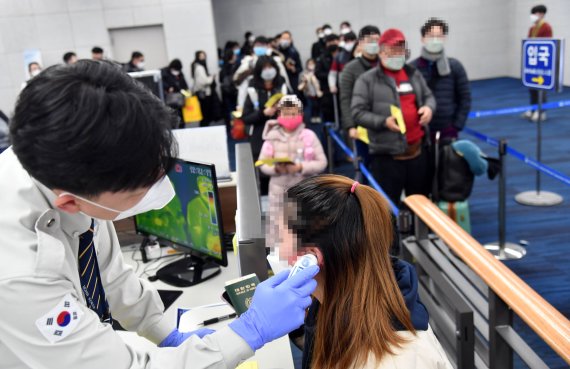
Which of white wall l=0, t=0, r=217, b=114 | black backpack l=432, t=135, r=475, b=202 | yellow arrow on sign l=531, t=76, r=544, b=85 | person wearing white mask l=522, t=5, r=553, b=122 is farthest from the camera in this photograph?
white wall l=0, t=0, r=217, b=114

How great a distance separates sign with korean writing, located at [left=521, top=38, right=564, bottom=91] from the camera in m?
4.40

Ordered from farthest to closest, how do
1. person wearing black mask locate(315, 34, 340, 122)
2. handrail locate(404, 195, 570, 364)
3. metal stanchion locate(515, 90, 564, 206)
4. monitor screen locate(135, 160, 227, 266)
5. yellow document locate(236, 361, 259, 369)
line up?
person wearing black mask locate(315, 34, 340, 122), metal stanchion locate(515, 90, 564, 206), monitor screen locate(135, 160, 227, 266), yellow document locate(236, 361, 259, 369), handrail locate(404, 195, 570, 364)

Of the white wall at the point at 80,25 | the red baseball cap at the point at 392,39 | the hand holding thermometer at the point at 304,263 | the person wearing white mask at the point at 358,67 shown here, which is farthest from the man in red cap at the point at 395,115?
the white wall at the point at 80,25

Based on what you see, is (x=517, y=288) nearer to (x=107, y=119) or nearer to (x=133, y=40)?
(x=107, y=119)

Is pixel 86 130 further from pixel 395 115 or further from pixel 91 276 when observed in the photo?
pixel 395 115

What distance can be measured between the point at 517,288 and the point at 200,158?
5.68 ft

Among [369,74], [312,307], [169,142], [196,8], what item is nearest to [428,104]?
[369,74]

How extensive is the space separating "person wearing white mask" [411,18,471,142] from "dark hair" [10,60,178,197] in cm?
374

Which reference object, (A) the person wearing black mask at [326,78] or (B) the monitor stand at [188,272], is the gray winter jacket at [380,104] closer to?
(B) the monitor stand at [188,272]

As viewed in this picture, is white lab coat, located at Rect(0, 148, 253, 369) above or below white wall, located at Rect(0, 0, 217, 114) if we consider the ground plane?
below

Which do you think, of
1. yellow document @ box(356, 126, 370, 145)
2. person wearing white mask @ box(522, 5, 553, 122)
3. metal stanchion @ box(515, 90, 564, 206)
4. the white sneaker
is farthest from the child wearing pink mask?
the white sneaker

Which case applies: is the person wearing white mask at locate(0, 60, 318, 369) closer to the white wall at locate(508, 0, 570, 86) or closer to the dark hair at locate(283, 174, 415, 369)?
the dark hair at locate(283, 174, 415, 369)

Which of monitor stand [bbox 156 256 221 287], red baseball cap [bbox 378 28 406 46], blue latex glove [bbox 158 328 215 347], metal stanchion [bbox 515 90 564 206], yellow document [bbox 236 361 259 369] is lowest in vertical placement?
metal stanchion [bbox 515 90 564 206]

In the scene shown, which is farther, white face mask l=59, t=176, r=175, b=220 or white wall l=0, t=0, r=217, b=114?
white wall l=0, t=0, r=217, b=114
